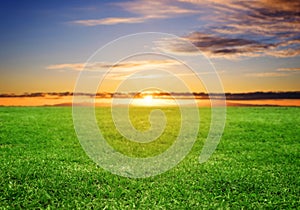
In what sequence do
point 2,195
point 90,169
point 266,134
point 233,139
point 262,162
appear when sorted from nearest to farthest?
point 2,195 < point 90,169 < point 262,162 < point 233,139 < point 266,134

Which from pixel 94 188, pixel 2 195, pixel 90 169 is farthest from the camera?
pixel 90 169

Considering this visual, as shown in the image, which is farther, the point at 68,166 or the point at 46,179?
the point at 68,166

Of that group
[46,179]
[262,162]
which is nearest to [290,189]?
[262,162]

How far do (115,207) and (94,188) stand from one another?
6.03 feet

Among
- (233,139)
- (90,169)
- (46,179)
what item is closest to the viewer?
(46,179)

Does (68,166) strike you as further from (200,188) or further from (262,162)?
(262,162)

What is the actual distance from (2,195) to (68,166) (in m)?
4.02

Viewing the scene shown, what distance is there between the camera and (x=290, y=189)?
1331 cm

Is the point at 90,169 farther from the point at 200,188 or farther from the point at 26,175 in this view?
the point at 200,188

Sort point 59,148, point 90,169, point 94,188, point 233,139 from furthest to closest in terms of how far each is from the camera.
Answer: point 233,139 → point 59,148 → point 90,169 → point 94,188

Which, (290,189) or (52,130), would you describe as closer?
(290,189)

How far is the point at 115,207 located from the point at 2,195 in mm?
3563

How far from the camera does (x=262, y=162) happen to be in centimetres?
1792

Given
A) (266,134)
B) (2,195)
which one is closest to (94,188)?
(2,195)
